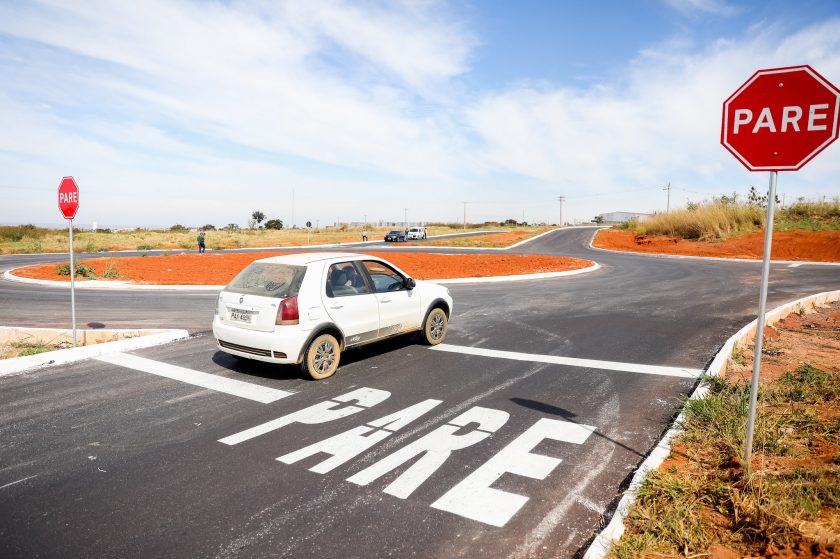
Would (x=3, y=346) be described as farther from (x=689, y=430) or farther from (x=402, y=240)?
(x=402, y=240)

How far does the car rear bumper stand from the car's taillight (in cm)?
8

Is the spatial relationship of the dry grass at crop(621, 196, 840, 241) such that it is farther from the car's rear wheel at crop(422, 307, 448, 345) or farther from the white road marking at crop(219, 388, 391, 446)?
the white road marking at crop(219, 388, 391, 446)

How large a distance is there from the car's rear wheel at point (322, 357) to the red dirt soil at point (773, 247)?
1064 inches

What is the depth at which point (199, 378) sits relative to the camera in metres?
6.58

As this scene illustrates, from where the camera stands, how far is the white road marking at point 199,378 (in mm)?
5969

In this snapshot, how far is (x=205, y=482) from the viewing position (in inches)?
153

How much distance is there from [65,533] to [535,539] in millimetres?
3126

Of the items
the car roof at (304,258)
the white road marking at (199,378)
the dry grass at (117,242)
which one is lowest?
the white road marking at (199,378)

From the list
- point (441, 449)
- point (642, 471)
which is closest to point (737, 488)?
point (642, 471)

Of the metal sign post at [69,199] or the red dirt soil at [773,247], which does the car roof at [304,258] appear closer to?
the metal sign post at [69,199]

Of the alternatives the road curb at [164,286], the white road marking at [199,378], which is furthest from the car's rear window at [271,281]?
the road curb at [164,286]

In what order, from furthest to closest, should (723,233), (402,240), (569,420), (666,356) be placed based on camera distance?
(402,240) < (723,233) < (666,356) < (569,420)

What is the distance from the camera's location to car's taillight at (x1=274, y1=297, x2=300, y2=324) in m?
6.19

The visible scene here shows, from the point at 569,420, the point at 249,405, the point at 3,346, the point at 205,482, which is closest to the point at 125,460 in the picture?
the point at 205,482
